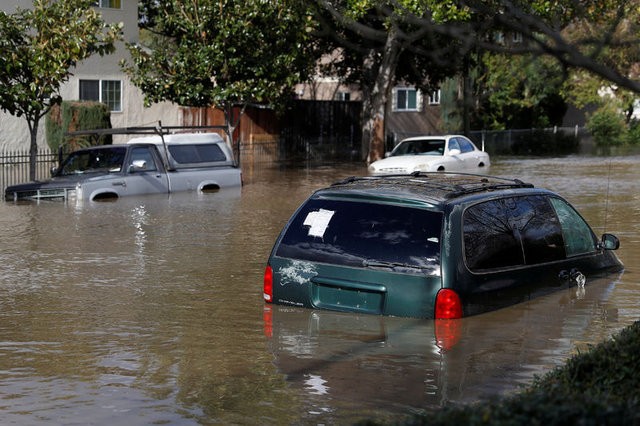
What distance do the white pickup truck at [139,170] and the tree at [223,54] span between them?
4.76m

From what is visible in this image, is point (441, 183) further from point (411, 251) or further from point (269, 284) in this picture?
point (269, 284)

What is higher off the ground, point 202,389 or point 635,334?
point 635,334

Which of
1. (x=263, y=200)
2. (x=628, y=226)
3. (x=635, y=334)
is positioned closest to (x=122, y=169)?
(x=263, y=200)

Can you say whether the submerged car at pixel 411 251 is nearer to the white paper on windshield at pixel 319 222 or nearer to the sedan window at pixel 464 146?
the white paper on windshield at pixel 319 222

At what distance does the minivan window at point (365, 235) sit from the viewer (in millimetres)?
9641

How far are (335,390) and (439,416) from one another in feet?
11.7

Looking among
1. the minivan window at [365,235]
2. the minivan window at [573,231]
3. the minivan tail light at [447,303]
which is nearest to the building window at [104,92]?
the minivan window at [573,231]

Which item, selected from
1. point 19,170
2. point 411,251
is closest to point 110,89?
point 19,170

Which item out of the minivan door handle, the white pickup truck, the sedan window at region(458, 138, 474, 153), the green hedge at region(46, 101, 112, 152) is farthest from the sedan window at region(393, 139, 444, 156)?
the minivan door handle

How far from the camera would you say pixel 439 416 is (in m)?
4.90

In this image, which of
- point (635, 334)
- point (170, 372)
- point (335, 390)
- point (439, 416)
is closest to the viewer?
point (439, 416)

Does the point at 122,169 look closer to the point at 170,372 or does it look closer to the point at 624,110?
the point at 170,372

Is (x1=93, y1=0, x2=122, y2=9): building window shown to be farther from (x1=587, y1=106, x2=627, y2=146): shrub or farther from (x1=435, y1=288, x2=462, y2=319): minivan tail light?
(x1=587, y1=106, x2=627, y2=146): shrub

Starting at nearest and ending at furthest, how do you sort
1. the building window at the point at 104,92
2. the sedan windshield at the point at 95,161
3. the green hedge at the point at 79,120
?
the sedan windshield at the point at 95,161 < the green hedge at the point at 79,120 < the building window at the point at 104,92
